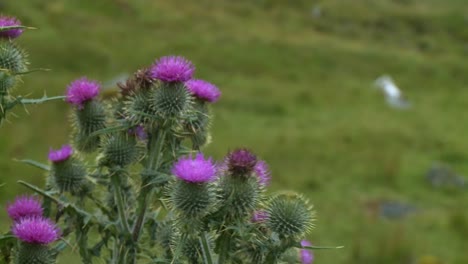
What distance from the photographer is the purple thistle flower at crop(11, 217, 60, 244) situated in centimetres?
276

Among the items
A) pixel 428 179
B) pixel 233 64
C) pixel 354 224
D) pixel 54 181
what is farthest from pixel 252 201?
pixel 233 64

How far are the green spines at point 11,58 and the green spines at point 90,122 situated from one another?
35 centimetres

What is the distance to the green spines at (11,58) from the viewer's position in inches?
123

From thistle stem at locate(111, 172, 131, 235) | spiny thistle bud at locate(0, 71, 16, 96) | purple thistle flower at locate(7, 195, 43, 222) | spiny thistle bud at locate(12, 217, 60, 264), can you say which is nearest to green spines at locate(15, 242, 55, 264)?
spiny thistle bud at locate(12, 217, 60, 264)

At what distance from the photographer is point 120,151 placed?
→ 10.1 ft

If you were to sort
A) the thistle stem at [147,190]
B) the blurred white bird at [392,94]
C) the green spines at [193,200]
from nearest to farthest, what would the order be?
the green spines at [193,200] → the thistle stem at [147,190] → the blurred white bird at [392,94]

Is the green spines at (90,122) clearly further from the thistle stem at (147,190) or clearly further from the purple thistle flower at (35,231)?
the purple thistle flower at (35,231)

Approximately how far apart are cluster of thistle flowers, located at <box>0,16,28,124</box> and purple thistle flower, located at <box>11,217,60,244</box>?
0.42m

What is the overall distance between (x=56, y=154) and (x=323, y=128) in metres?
16.1

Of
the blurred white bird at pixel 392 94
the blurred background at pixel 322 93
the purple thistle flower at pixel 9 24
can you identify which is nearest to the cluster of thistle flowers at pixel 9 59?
the purple thistle flower at pixel 9 24

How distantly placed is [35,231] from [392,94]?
71.8 ft

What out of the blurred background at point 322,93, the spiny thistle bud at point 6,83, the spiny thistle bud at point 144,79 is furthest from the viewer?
the blurred background at point 322,93

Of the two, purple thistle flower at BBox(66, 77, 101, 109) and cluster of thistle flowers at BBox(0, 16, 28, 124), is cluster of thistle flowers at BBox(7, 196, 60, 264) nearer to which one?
cluster of thistle flowers at BBox(0, 16, 28, 124)

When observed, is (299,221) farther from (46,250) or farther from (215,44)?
(215,44)
